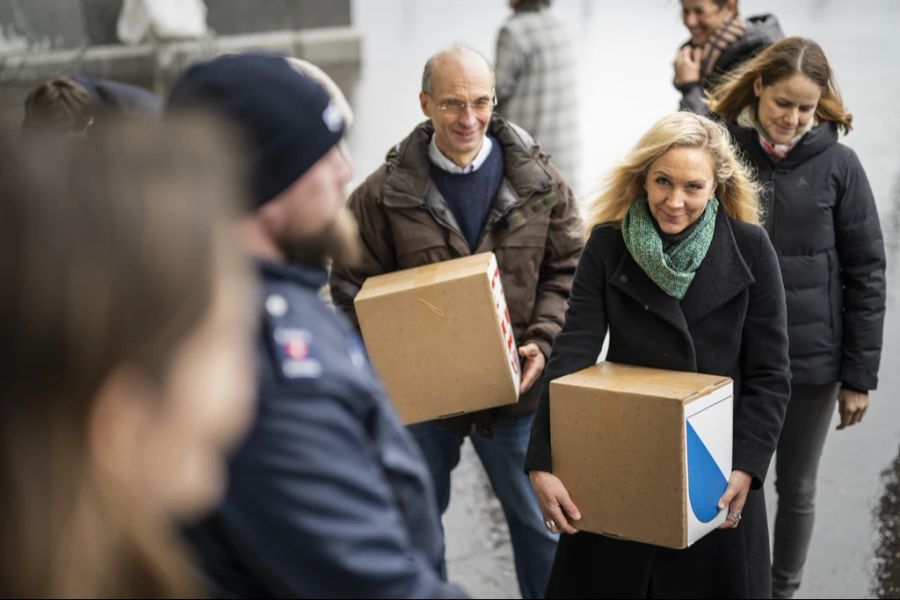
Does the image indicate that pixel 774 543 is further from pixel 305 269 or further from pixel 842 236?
pixel 305 269

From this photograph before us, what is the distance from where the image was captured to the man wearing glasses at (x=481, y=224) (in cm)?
337

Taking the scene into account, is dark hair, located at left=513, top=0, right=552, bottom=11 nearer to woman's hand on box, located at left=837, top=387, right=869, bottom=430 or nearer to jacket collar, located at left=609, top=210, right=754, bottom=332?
woman's hand on box, located at left=837, top=387, right=869, bottom=430

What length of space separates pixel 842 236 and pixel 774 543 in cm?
109

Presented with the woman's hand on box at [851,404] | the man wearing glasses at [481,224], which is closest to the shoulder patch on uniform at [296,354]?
the man wearing glasses at [481,224]

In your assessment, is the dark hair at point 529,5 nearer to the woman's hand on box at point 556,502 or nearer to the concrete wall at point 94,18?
the woman's hand on box at point 556,502

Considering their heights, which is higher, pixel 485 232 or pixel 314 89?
pixel 314 89

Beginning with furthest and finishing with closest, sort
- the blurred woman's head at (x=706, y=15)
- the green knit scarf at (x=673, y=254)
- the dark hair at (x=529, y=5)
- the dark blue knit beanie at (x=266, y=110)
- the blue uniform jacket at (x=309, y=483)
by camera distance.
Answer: the dark hair at (x=529, y=5) → the blurred woman's head at (x=706, y=15) → the green knit scarf at (x=673, y=254) → the dark blue knit beanie at (x=266, y=110) → the blue uniform jacket at (x=309, y=483)

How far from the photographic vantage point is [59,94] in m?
3.57

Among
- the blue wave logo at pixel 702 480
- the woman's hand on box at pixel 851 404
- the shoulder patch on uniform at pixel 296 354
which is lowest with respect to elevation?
the woman's hand on box at pixel 851 404

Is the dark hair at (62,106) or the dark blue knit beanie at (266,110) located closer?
the dark blue knit beanie at (266,110)

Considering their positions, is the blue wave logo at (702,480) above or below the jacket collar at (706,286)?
below

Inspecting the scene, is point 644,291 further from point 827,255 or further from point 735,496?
point 827,255

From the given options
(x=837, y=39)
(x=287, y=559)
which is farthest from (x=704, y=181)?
(x=837, y=39)

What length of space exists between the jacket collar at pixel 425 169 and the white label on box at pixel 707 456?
99cm
